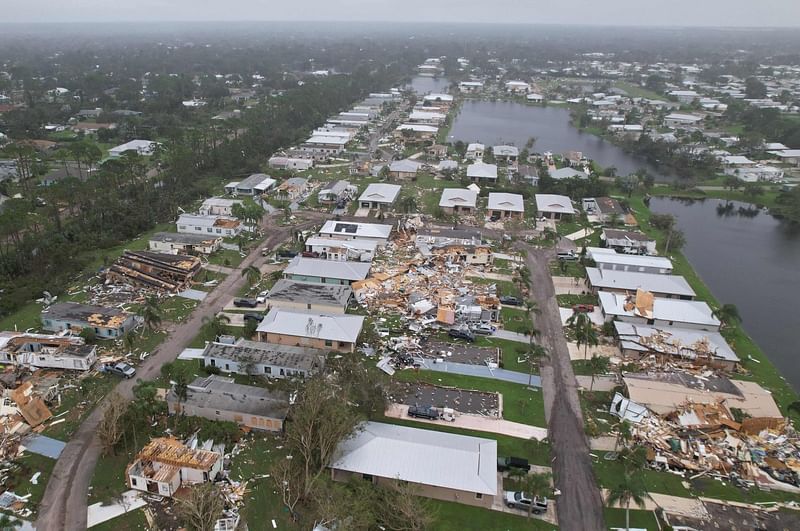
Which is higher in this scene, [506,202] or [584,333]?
[506,202]

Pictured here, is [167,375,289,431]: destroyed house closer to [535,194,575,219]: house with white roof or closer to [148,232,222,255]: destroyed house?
[148,232,222,255]: destroyed house

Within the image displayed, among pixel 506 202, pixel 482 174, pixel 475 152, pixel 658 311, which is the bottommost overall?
pixel 658 311

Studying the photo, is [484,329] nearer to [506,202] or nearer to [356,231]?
[356,231]

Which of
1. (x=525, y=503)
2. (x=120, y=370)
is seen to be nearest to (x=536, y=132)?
(x=120, y=370)

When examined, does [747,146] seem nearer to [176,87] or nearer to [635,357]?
[635,357]

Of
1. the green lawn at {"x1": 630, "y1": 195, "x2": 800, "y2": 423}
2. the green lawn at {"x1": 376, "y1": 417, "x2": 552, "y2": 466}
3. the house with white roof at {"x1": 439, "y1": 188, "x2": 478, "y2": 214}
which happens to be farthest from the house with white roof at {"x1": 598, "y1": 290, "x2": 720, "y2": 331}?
the house with white roof at {"x1": 439, "y1": 188, "x2": 478, "y2": 214}

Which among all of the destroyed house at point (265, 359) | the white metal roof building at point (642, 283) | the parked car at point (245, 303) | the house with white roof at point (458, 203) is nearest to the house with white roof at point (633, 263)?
the white metal roof building at point (642, 283)

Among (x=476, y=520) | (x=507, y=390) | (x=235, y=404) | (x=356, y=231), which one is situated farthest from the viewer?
(x=356, y=231)

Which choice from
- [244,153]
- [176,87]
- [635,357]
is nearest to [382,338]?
[635,357]

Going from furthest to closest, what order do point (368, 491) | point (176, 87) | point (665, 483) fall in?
1. point (176, 87)
2. point (665, 483)
3. point (368, 491)
